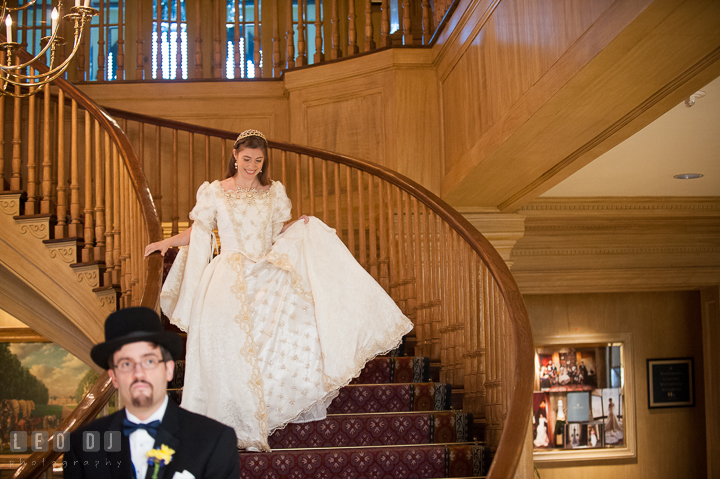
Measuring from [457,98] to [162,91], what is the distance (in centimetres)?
296

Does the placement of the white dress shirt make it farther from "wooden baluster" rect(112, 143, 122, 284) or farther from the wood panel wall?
the wood panel wall

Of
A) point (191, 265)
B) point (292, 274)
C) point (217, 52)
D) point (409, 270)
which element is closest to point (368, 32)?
point (217, 52)

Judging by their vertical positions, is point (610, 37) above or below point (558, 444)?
above

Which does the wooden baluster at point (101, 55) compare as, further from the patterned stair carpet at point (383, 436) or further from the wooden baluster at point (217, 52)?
the patterned stair carpet at point (383, 436)

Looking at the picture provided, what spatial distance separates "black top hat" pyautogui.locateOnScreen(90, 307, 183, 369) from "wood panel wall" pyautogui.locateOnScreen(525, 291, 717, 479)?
6508 mm

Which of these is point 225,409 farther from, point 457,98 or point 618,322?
point 618,322

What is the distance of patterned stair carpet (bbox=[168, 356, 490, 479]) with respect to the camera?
3.27 m

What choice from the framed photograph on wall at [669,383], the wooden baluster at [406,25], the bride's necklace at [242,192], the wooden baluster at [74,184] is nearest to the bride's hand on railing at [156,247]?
the bride's necklace at [242,192]

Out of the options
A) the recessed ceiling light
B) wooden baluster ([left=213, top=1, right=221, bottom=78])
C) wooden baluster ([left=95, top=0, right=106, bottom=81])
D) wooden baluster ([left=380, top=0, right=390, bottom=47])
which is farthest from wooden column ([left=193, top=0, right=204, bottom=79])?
the recessed ceiling light

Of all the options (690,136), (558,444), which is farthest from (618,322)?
(690,136)

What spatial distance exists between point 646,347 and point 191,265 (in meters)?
6.05

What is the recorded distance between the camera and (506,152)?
417cm

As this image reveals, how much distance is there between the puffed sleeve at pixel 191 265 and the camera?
357 centimetres

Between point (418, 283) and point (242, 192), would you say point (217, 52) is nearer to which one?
point (242, 192)
